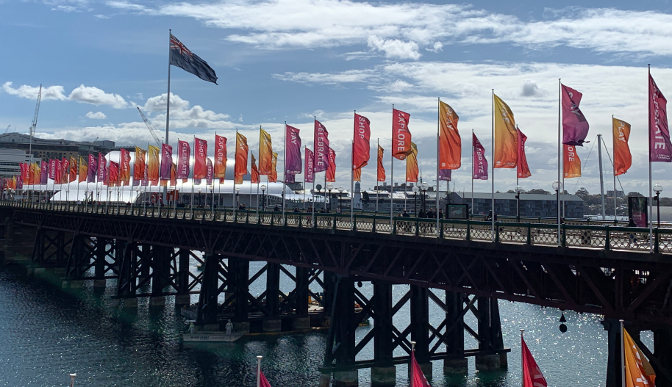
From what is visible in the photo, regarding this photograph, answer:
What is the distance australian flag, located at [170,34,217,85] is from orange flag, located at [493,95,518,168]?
50.6m

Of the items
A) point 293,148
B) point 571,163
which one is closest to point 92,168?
point 293,148

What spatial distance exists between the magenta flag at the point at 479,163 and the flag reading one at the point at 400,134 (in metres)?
4.57

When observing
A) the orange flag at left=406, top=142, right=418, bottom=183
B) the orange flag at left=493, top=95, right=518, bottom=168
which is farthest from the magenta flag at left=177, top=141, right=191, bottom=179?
the orange flag at left=493, top=95, right=518, bottom=168

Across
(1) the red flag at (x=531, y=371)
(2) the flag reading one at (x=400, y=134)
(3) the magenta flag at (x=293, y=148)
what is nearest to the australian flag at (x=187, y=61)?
(3) the magenta flag at (x=293, y=148)

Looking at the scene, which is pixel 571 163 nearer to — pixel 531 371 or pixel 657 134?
pixel 657 134

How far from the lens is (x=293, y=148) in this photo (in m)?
51.5

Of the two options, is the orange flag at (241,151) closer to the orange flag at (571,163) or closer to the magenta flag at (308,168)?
the magenta flag at (308,168)

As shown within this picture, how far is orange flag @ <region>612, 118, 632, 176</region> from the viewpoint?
32.7 metres

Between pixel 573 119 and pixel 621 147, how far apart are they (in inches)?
134

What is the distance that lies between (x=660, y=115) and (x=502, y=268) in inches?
412

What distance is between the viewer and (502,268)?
1288 inches

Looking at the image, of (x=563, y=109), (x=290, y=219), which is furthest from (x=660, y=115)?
(x=290, y=219)

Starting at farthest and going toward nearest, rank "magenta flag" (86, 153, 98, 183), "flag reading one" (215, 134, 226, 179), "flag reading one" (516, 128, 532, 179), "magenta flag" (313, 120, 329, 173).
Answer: "magenta flag" (86, 153, 98, 183) → "flag reading one" (215, 134, 226, 179) → "magenta flag" (313, 120, 329, 173) → "flag reading one" (516, 128, 532, 179)

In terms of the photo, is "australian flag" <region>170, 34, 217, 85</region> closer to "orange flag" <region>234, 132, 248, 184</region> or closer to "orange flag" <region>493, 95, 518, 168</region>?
"orange flag" <region>234, 132, 248, 184</region>
